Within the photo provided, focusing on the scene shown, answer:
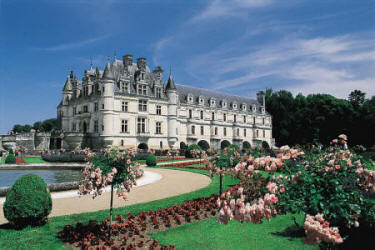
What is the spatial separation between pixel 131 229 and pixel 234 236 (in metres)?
2.71

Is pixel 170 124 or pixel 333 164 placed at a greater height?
pixel 170 124

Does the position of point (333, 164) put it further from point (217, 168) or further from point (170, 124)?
point (170, 124)

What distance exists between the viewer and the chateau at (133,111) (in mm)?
38312

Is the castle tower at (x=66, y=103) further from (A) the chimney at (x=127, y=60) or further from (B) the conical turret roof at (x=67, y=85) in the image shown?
(A) the chimney at (x=127, y=60)

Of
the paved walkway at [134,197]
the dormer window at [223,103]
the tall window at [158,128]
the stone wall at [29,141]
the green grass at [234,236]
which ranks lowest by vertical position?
the green grass at [234,236]

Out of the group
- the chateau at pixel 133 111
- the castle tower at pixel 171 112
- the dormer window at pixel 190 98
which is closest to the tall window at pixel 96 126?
the chateau at pixel 133 111

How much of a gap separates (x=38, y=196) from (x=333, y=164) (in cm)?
721

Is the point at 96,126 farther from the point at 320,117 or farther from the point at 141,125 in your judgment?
the point at 320,117

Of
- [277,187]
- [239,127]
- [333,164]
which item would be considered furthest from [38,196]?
[239,127]

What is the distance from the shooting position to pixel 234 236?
23.5ft

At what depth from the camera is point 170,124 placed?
4381 centimetres

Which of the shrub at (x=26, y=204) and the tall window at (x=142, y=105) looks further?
the tall window at (x=142, y=105)

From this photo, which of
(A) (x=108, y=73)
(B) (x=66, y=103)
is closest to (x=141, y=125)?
(A) (x=108, y=73)

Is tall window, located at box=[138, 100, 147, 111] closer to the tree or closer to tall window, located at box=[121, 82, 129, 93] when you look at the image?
A: tall window, located at box=[121, 82, 129, 93]
